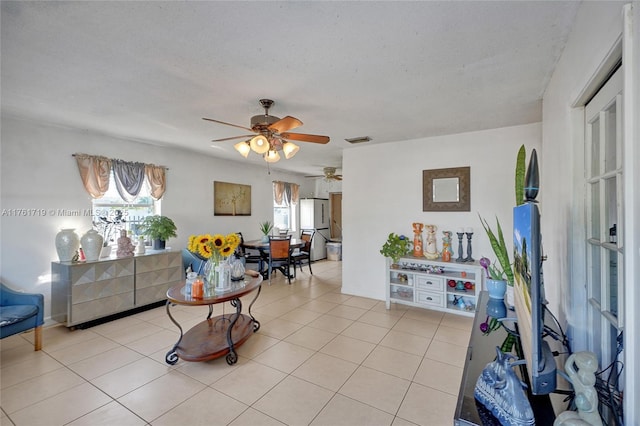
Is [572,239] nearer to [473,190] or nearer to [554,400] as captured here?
[554,400]

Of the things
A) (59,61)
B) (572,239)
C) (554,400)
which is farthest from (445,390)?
(59,61)

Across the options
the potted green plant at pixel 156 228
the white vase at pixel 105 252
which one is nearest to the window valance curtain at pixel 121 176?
the potted green plant at pixel 156 228

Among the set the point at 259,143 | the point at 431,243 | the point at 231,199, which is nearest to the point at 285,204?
the point at 231,199

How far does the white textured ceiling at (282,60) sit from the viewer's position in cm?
148

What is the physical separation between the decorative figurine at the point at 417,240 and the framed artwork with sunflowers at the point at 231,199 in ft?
12.2

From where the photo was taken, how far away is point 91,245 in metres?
3.39

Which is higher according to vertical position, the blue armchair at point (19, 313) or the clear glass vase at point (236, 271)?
the clear glass vase at point (236, 271)

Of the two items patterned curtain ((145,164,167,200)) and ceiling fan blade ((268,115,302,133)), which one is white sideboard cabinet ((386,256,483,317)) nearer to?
ceiling fan blade ((268,115,302,133))

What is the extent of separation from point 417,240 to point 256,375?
2.69 metres

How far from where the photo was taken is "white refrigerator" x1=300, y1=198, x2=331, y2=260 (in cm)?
755

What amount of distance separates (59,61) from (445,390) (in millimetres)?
3749

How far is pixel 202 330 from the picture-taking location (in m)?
2.93

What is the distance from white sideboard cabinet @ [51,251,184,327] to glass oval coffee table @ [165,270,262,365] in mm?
1362

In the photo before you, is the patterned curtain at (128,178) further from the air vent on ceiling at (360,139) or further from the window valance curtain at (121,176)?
the air vent on ceiling at (360,139)
